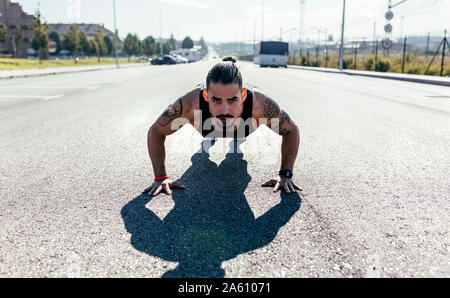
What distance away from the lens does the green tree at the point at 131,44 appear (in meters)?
76.5

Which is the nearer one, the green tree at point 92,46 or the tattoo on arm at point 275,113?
the tattoo on arm at point 275,113

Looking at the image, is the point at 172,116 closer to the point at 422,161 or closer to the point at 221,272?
the point at 221,272

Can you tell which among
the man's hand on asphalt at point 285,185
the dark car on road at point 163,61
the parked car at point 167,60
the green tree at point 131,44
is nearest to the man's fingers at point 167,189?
the man's hand on asphalt at point 285,185

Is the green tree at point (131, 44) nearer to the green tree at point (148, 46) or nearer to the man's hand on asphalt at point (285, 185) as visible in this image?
the green tree at point (148, 46)

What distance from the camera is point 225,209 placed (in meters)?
2.75

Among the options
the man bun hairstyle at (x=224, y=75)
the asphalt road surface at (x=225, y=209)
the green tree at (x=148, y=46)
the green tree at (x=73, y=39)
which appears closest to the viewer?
the asphalt road surface at (x=225, y=209)

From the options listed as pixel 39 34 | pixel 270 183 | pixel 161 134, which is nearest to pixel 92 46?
pixel 39 34

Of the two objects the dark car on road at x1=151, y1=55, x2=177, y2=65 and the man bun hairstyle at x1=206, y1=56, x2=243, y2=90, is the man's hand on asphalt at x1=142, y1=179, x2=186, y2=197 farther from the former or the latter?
the dark car on road at x1=151, y1=55, x2=177, y2=65

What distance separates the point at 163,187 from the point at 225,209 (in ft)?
2.21

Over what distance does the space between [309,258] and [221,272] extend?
1.66ft

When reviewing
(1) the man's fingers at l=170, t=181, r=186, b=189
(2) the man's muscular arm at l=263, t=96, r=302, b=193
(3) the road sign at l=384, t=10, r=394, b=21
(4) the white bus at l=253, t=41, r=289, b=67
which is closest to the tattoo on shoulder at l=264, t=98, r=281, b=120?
(2) the man's muscular arm at l=263, t=96, r=302, b=193

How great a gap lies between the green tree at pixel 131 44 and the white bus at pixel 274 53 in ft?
143

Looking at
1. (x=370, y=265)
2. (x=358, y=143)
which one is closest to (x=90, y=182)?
(x=370, y=265)

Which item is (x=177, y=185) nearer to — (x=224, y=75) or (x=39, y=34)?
(x=224, y=75)
